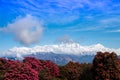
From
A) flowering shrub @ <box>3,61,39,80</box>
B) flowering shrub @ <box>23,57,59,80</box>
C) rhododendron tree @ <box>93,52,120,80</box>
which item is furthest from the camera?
flowering shrub @ <box>23,57,59,80</box>

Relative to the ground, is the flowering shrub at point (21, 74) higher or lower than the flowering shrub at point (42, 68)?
lower

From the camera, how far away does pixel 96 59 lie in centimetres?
7150

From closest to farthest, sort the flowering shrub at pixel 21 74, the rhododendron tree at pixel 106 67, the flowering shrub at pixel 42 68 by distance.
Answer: the flowering shrub at pixel 21 74, the rhododendron tree at pixel 106 67, the flowering shrub at pixel 42 68

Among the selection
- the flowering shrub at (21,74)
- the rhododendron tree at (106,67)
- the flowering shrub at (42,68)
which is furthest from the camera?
the flowering shrub at (42,68)

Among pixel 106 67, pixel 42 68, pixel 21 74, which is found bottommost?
pixel 21 74

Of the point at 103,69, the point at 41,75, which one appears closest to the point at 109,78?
the point at 103,69

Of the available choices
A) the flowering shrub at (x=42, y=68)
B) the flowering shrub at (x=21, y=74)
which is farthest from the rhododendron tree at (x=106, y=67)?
the flowering shrub at (x=21, y=74)

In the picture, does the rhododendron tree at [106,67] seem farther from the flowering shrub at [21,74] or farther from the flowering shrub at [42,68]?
the flowering shrub at [21,74]

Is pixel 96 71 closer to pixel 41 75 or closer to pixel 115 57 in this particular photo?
pixel 115 57

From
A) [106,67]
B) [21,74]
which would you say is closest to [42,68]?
[106,67]

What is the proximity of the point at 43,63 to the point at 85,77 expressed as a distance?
33070 millimetres

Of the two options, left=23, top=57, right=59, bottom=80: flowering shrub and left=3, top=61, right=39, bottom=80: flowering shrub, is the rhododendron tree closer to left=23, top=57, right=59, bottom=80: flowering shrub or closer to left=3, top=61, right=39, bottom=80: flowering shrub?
left=23, top=57, right=59, bottom=80: flowering shrub

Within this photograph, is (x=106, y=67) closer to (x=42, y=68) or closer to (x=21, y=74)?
(x=21, y=74)

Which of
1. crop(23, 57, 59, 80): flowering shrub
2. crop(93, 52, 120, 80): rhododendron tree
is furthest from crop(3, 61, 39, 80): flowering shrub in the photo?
crop(23, 57, 59, 80): flowering shrub
